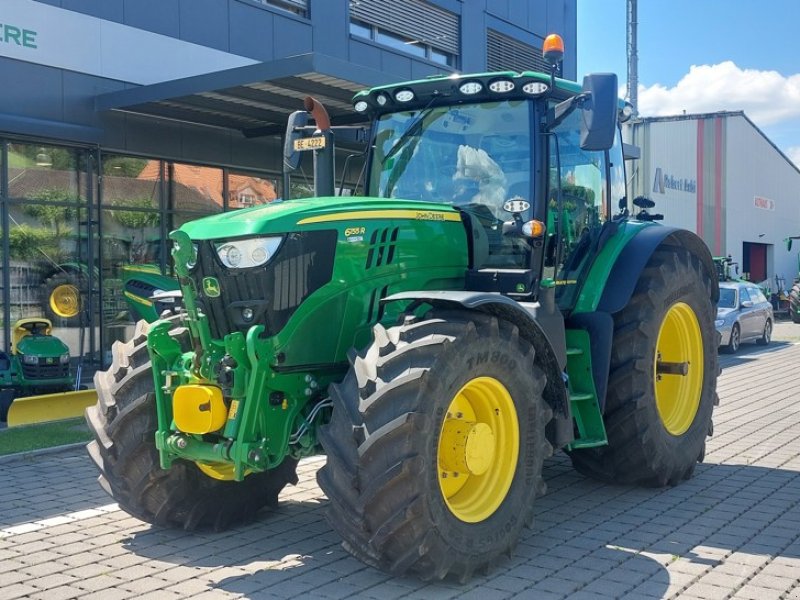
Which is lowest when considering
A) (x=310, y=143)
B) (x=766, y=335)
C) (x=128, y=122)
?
(x=766, y=335)

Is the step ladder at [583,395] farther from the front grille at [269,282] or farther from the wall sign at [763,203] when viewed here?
the wall sign at [763,203]

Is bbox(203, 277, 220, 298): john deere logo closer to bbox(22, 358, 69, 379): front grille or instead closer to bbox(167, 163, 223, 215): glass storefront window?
bbox(22, 358, 69, 379): front grille

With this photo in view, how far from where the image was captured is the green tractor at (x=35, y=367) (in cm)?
970

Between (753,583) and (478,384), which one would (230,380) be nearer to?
(478,384)

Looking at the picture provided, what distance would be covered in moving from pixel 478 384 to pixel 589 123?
1690mm

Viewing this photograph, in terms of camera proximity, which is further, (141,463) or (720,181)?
(720,181)

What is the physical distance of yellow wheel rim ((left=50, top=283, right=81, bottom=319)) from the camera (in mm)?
11633

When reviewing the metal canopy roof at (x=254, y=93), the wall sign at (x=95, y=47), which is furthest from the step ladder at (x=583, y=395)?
the wall sign at (x=95, y=47)

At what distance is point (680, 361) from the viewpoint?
6.85 m

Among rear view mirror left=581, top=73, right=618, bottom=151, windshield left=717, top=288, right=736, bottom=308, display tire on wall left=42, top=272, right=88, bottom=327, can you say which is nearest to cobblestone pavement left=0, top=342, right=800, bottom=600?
rear view mirror left=581, top=73, right=618, bottom=151

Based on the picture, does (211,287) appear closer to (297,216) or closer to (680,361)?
(297,216)

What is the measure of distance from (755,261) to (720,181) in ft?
23.0

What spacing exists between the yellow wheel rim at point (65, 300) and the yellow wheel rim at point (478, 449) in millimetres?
8250

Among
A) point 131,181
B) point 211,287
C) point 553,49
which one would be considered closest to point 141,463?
point 211,287
